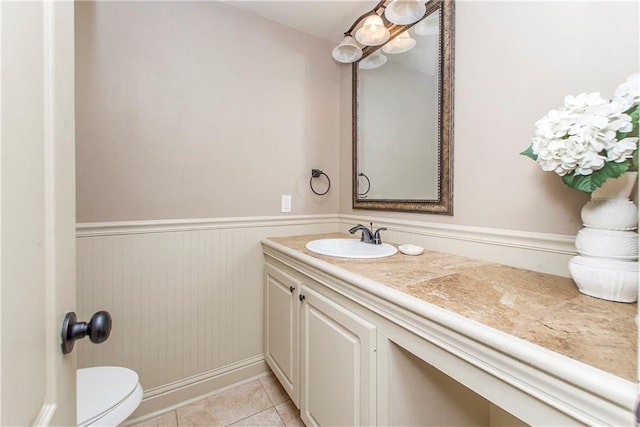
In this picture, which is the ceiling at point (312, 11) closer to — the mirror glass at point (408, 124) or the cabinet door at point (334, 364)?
the mirror glass at point (408, 124)

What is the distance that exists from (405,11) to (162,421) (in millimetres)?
2424

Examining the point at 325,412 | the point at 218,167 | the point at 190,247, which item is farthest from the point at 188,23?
the point at 325,412

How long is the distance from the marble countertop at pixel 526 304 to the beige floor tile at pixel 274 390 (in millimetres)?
1016

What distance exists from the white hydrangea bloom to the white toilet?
160 cm

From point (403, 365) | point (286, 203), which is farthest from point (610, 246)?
point (286, 203)

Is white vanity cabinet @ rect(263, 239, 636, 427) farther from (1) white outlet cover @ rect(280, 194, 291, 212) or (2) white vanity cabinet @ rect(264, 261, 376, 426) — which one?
(1) white outlet cover @ rect(280, 194, 291, 212)

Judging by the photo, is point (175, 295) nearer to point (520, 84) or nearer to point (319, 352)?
point (319, 352)

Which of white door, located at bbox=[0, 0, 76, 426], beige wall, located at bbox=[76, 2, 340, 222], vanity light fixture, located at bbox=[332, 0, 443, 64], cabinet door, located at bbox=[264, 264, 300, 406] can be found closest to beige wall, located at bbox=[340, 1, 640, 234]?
vanity light fixture, located at bbox=[332, 0, 443, 64]

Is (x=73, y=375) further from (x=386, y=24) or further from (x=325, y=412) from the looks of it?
(x=386, y=24)

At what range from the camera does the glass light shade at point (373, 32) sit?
1467mm

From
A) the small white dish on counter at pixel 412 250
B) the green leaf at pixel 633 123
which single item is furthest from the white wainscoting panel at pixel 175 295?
the green leaf at pixel 633 123

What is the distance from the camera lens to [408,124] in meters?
1.52

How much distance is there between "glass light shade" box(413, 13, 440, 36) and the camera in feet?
4.35

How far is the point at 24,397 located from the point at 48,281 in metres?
0.16
